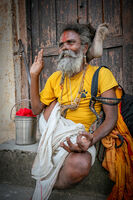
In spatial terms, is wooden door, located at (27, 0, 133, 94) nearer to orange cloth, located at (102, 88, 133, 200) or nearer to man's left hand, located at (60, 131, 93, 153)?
orange cloth, located at (102, 88, 133, 200)

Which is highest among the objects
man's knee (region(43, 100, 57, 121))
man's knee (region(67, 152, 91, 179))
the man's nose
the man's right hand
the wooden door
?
the wooden door

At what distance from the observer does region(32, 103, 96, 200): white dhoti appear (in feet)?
4.67

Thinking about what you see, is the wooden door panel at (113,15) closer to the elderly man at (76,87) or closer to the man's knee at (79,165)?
the elderly man at (76,87)

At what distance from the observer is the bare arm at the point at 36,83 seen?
1.79 m

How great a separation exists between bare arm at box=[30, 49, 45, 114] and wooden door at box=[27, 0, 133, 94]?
0.96 m

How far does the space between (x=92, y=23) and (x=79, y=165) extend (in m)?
2.19

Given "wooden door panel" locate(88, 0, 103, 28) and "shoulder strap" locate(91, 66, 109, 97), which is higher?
"wooden door panel" locate(88, 0, 103, 28)

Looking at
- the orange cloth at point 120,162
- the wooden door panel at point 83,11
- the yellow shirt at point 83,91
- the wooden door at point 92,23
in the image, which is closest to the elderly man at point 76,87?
the yellow shirt at point 83,91

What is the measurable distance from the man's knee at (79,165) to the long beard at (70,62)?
34.9 inches

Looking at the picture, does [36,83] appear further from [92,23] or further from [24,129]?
[92,23]

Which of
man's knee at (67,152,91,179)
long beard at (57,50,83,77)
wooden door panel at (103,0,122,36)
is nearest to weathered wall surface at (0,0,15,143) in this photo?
long beard at (57,50,83,77)

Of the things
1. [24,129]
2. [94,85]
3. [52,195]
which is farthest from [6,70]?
[52,195]

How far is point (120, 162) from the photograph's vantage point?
4.67 feet

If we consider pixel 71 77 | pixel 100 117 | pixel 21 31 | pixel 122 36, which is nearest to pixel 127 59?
pixel 122 36
